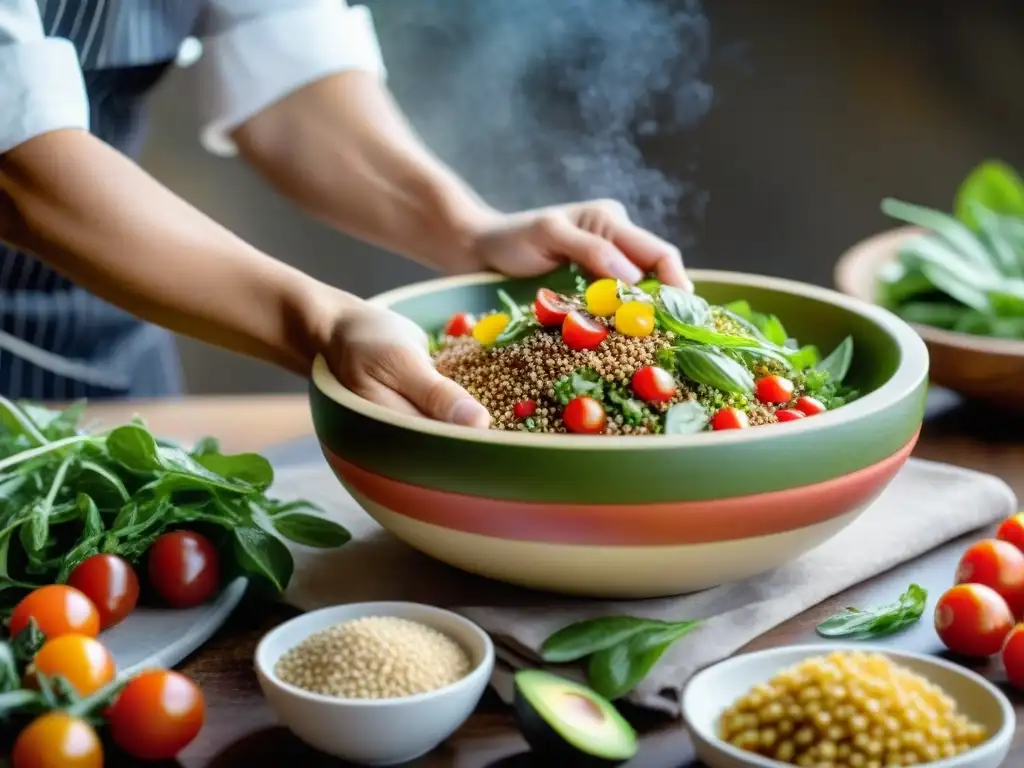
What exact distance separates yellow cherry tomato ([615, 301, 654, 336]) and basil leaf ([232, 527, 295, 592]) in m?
0.35

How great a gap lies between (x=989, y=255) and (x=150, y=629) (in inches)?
57.0

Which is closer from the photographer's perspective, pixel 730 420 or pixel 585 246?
pixel 730 420

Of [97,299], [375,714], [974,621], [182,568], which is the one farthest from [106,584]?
[97,299]

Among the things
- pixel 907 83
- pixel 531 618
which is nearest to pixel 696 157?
pixel 907 83

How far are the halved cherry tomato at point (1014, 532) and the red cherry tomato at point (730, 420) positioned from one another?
0.96 feet

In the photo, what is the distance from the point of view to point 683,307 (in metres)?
1.20

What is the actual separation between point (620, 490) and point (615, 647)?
124 mm

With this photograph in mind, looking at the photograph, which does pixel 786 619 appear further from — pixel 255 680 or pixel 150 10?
pixel 150 10

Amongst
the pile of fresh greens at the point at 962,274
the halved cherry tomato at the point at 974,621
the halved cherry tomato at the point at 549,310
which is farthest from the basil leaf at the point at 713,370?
the pile of fresh greens at the point at 962,274

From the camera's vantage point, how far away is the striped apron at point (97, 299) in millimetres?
1688

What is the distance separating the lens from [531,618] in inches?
43.1

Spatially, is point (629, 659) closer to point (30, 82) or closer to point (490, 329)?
point (490, 329)

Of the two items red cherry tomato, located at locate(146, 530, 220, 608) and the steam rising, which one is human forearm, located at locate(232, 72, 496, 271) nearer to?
red cherry tomato, located at locate(146, 530, 220, 608)

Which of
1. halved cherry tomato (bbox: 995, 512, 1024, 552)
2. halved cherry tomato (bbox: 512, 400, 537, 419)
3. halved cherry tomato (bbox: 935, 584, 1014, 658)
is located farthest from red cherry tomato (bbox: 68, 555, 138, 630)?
halved cherry tomato (bbox: 995, 512, 1024, 552)
